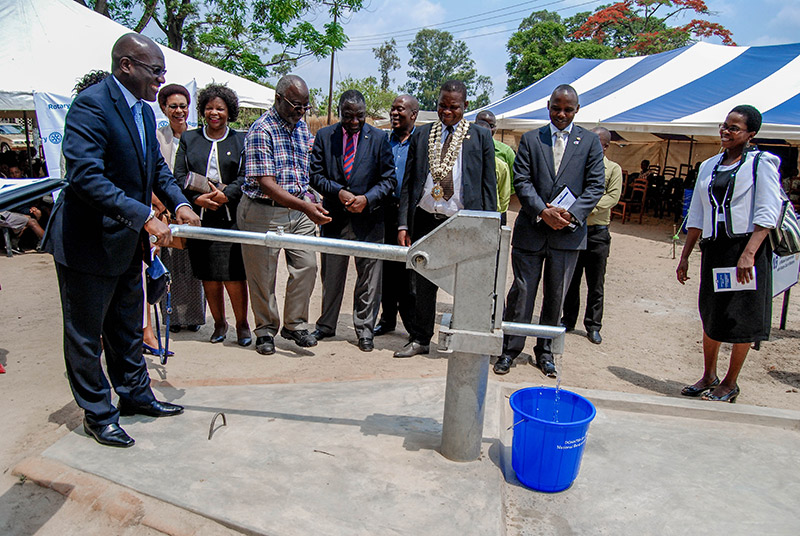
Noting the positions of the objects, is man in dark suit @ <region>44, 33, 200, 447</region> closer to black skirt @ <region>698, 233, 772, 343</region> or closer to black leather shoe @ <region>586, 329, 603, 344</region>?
black skirt @ <region>698, 233, 772, 343</region>

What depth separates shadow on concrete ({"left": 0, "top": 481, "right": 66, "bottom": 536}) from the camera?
2.56m

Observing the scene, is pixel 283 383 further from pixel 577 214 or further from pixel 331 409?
pixel 577 214

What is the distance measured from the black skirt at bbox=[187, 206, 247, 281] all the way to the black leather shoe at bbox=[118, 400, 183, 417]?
156 cm

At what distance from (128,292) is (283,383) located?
122 cm

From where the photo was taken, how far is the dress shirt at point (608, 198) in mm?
5539

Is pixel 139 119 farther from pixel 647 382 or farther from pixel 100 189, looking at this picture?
pixel 647 382

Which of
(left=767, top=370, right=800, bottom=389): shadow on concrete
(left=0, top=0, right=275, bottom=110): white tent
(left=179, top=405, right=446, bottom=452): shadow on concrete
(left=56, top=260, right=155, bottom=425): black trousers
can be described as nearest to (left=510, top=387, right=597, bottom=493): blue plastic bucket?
(left=179, top=405, right=446, bottom=452): shadow on concrete

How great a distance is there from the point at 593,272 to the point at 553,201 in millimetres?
1464

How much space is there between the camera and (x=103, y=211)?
8.94 feet

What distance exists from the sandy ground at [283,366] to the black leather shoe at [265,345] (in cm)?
6

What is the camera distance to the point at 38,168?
12.1 m

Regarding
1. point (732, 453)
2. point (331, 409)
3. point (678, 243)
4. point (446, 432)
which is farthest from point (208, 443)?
point (678, 243)

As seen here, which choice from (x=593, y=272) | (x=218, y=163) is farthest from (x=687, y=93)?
(x=218, y=163)

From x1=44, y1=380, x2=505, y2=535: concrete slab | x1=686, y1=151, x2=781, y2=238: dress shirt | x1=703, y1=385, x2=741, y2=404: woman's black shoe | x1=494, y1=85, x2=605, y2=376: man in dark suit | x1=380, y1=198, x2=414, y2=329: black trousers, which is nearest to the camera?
x1=44, y1=380, x2=505, y2=535: concrete slab
